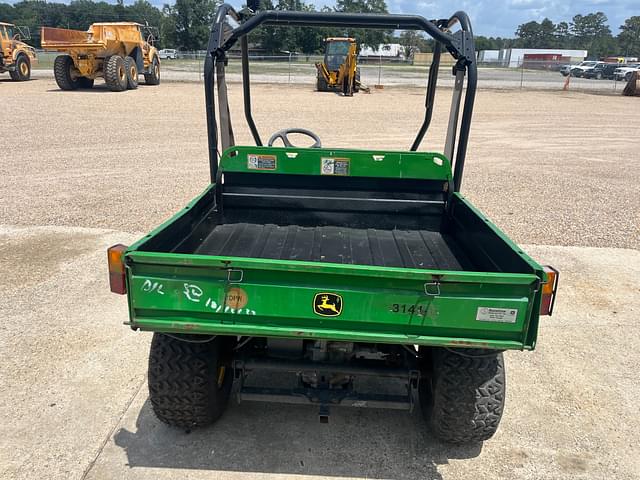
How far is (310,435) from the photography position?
114 inches

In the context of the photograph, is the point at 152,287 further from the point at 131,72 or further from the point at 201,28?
the point at 201,28

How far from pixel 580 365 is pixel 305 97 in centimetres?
1758

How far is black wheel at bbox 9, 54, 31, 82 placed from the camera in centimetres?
2150

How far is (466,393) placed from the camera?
8.34ft

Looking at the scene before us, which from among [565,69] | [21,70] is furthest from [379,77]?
[565,69]

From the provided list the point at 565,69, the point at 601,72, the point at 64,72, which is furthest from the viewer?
the point at 565,69

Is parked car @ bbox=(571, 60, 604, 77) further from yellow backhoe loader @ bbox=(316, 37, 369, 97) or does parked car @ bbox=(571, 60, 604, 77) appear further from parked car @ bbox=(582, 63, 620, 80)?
yellow backhoe loader @ bbox=(316, 37, 369, 97)

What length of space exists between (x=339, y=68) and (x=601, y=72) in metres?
31.8

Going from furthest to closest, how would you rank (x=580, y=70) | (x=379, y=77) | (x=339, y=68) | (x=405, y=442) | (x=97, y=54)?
(x=580, y=70), (x=379, y=77), (x=339, y=68), (x=97, y=54), (x=405, y=442)

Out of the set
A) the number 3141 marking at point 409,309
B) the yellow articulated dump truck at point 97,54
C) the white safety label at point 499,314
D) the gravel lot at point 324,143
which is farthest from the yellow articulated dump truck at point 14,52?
the white safety label at point 499,314

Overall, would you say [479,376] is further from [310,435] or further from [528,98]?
[528,98]

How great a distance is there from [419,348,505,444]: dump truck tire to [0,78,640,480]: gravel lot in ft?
0.75

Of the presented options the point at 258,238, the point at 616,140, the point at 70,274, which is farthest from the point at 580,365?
the point at 616,140

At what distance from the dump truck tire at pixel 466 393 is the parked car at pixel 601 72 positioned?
47701 millimetres
